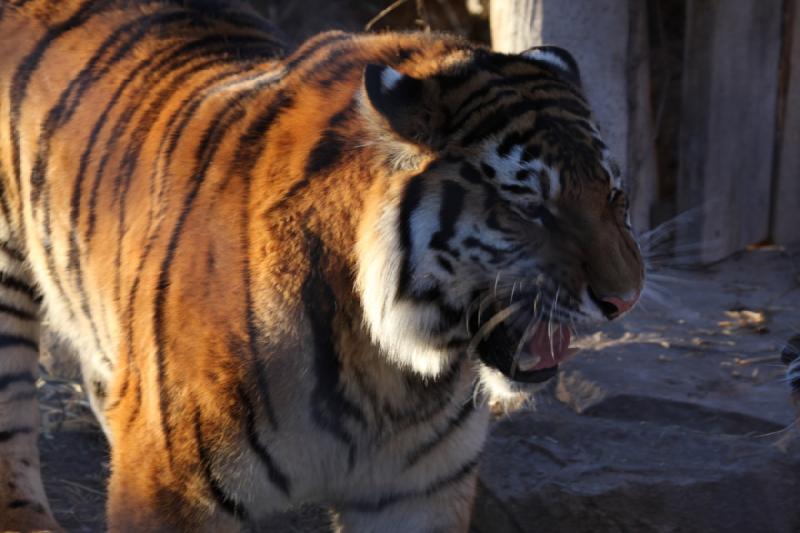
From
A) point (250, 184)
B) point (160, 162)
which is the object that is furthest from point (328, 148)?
point (160, 162)

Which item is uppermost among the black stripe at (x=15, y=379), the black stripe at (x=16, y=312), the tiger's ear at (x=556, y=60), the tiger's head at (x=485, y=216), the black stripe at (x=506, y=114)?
the tiger's ear at (x=556, y=60)

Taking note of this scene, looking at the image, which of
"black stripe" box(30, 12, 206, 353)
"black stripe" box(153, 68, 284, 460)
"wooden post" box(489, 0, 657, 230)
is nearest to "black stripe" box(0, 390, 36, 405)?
"black stripe" box(30, 12, 206, 353)

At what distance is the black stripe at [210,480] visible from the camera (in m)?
2.36

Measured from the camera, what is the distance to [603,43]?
4410 millimetres

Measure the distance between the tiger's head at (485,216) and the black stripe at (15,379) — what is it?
1415 millimetres

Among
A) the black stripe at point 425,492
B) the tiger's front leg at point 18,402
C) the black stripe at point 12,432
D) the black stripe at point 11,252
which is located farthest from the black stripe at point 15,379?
the black stripe at point 425,492

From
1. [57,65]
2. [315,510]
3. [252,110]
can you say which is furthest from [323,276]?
[315,510]

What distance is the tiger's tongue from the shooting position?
231 cm

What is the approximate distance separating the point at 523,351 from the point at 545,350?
42 mm

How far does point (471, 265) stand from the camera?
7.17 ft

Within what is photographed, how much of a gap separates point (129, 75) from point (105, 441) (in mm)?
1579

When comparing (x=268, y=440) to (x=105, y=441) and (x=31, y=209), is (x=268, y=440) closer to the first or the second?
(x=31, y=209)

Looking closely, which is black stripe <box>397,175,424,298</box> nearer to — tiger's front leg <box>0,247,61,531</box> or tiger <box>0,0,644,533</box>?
tiger <box>0,0,644,533</box>

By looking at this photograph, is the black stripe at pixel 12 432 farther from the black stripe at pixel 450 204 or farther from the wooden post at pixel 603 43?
the wooden post at pixel 603 43
